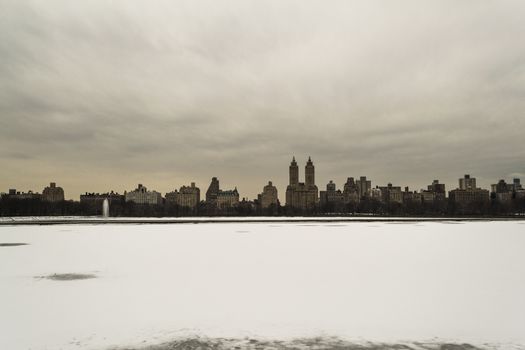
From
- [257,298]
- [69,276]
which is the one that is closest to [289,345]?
[257,298]

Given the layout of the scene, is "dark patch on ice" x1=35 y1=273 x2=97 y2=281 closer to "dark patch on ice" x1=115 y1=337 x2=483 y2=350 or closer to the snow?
the snow

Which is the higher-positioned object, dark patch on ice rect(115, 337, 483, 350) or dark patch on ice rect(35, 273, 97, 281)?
dark patch on ice rect(35, 273, 97, 281)

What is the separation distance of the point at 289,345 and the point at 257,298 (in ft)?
14.8

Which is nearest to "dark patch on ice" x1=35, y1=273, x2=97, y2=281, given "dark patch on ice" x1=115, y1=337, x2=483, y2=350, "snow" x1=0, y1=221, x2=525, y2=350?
"snow" x1=0, y1=221, x2=525, y2=350

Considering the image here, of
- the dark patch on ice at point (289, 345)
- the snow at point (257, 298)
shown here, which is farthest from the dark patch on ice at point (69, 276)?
the dark patch on ice at point (289, 345)

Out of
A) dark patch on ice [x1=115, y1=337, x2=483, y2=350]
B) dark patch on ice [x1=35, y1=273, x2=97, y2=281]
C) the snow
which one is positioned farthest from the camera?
dark patch on ice [x1=35, y1=273, x2=97, y2=281]

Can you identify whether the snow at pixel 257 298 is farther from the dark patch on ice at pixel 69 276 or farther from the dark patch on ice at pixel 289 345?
the dark patch on ice at pixel 289 345

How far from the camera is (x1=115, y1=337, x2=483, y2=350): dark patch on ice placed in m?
9.02

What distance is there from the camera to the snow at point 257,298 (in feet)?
33.4

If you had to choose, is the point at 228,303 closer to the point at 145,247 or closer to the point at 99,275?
the point at 99,275

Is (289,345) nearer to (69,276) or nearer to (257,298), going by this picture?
(257,298)

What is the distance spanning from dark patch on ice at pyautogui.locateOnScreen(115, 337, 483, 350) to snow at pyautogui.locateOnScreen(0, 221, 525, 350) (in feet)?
1.48

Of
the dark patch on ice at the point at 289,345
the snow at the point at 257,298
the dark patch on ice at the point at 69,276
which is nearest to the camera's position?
the dark patch on ice at the point at 289,345

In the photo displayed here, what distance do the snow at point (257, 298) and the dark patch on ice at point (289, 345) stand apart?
450 millimetres
